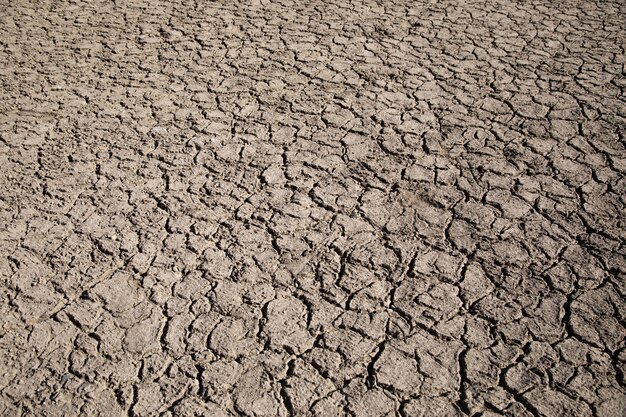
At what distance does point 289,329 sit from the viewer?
1.97 meters

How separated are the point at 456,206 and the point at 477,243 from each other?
0.81ft

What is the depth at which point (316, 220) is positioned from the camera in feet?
7.96

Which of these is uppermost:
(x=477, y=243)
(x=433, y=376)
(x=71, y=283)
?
(x=477, y=243)

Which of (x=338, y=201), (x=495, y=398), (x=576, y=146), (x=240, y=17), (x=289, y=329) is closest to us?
(x=495, y=398)

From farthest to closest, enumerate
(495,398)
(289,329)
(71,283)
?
(71,283) < (289,329) < (495,398)

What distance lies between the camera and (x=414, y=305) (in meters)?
2.04

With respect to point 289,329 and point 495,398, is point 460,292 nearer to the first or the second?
Result: point 495,398

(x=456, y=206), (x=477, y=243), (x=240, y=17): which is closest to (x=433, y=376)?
(x=477, y=243)

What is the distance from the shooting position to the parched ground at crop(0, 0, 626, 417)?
1.81 meters

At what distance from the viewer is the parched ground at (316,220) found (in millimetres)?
1810

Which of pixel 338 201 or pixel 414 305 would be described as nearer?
pixel 414 305

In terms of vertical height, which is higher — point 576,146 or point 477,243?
point 576,146

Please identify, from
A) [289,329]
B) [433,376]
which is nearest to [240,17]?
[289,329]

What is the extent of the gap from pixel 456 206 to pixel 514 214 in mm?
263
